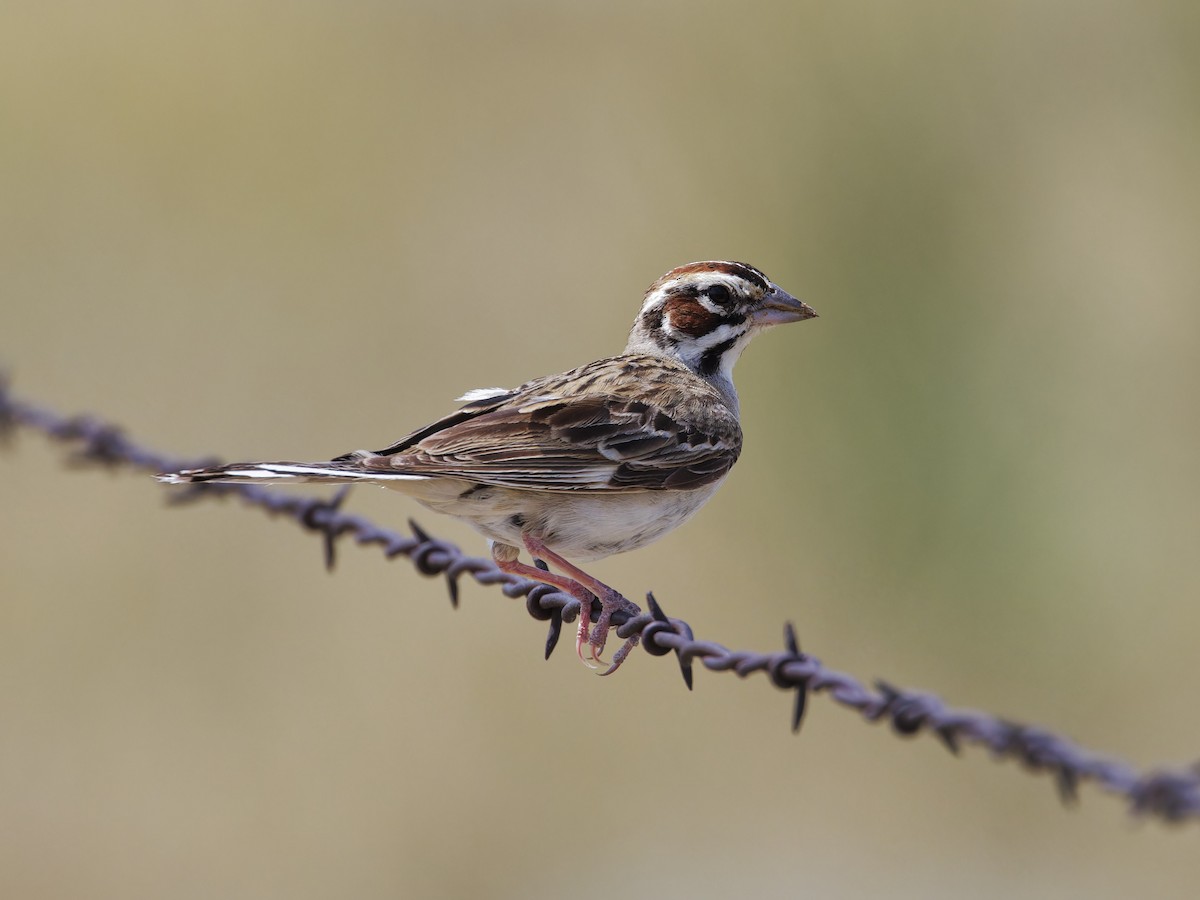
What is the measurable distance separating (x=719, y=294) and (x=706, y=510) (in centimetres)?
710

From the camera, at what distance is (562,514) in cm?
625

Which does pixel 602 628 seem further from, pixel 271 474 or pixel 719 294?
pixel 719 294

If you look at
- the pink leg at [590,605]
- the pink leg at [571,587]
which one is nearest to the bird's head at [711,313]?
the pink leg at [571,587]

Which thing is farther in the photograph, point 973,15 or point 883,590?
point 973,15

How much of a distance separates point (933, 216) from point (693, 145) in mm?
2735

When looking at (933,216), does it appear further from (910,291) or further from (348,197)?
(348,197)

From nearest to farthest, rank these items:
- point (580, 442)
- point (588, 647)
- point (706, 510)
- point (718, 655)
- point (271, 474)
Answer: point (718, 655) → point (271, 474) → point (588, 647) → point (580, 442) → point (706, 510)

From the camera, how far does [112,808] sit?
12.4m

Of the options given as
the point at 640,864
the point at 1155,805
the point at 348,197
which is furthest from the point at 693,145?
the point at 1155,805

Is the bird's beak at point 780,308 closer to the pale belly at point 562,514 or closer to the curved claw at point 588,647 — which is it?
the pale belly at point 562,514

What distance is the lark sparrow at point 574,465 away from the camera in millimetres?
5906

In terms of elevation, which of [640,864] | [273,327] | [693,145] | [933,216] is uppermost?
[693,145]

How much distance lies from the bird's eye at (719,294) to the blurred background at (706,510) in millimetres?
4733

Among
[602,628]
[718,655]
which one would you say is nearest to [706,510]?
[602,628]
